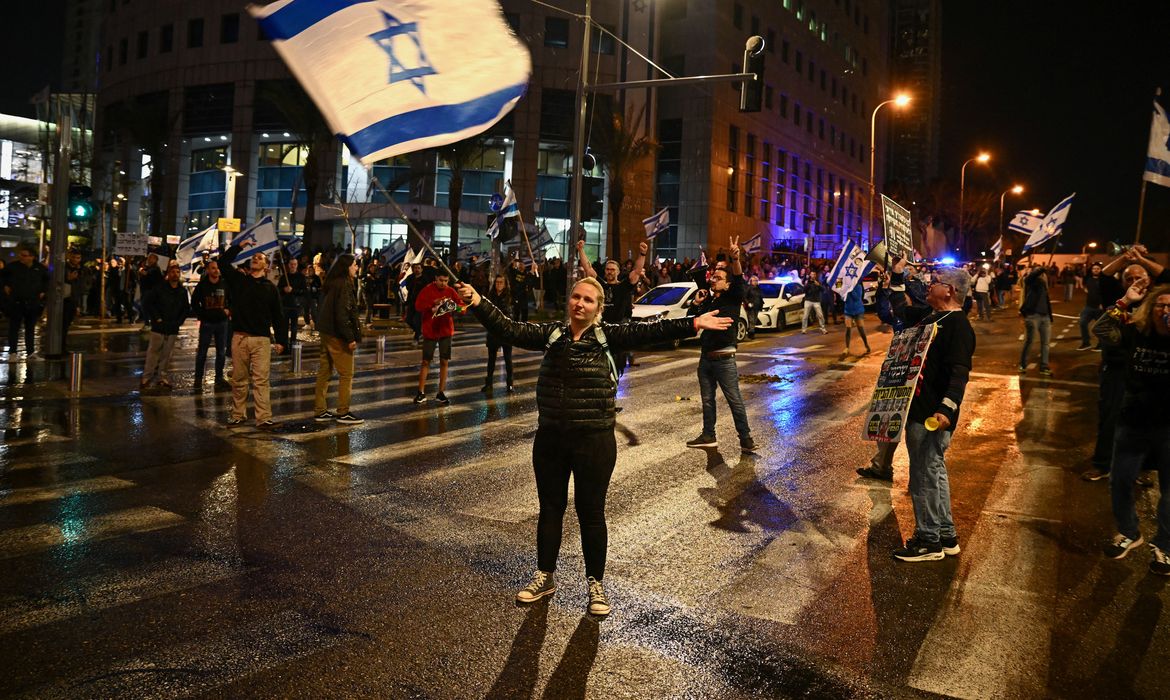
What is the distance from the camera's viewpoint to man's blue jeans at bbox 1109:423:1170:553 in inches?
225

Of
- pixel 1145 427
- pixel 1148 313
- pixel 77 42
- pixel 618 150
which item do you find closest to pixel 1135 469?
pixel 1145 427

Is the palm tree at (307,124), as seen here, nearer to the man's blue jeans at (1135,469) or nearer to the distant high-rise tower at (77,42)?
the man's blue jeans at (1135,469)

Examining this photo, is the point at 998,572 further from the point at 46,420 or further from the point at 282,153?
the point at 282,153

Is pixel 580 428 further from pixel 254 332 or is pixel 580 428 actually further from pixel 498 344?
pixel 498 344

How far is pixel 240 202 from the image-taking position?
5316cm

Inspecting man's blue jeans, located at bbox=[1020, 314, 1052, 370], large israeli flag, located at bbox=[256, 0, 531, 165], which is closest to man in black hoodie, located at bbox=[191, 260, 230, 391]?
large israeli flag, located at bbox=[256, 0, 531, 165]


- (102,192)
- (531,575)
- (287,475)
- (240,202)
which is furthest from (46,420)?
(102,192)

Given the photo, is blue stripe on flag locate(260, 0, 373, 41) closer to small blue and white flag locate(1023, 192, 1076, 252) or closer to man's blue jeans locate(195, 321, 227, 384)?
man's blue jeans locate(195, 321, 227, 384)

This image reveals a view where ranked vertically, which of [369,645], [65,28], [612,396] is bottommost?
[369,645]

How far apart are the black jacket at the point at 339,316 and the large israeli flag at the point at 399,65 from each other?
4.97 m

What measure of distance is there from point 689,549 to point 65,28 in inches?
7101

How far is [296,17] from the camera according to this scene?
214 inches

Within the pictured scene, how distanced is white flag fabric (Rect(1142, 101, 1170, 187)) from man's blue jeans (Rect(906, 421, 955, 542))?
893 cm

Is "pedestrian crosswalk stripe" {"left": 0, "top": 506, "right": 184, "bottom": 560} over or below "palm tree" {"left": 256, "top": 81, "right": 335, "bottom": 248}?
below
